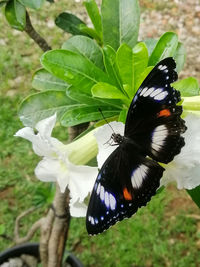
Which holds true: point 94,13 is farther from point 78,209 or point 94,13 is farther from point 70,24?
point 78,209

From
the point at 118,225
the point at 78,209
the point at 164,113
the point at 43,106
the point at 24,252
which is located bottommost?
the point at 118,225

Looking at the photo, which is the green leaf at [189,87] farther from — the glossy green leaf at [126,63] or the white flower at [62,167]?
the white flower at [62,167]

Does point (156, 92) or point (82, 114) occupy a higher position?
point (156, 92)

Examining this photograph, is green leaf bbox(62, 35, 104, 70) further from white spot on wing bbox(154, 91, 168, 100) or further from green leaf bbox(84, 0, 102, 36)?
white spot on wing bbox(154, 91, 168, 100)

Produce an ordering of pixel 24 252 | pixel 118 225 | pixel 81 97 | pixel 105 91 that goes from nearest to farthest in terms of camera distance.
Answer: pixel 105 91 < pixel 81 97 < pixel 24 252 < pixel 118 225

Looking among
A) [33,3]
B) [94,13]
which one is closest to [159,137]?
[94,13]

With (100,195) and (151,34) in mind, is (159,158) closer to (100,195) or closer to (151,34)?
(100,195)

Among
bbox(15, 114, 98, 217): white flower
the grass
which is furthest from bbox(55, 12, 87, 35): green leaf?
the grass

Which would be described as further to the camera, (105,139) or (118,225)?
(118,225)

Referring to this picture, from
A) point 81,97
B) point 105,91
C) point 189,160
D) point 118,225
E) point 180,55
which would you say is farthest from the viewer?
point 118,225

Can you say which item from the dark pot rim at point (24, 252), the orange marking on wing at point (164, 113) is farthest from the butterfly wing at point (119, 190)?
the dark pot rim at point (24, 252)
